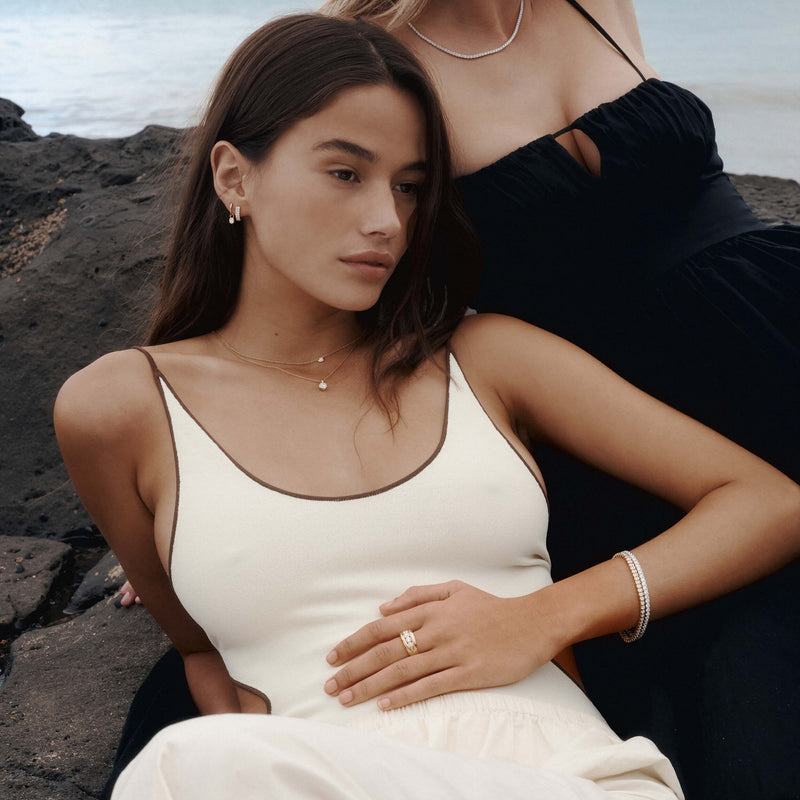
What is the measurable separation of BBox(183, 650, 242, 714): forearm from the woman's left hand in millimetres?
485

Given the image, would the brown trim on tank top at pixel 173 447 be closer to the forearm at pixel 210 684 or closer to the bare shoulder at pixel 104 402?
the bare shoulder at pixel 104 402

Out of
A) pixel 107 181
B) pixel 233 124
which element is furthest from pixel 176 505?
pixel 107 181

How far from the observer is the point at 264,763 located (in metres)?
1.26

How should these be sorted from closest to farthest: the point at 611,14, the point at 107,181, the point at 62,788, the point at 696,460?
the point at 696,460 → the point at 62,788 → the point at 611,14 → the point at 107,181

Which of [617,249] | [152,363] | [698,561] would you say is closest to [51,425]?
[152,363]

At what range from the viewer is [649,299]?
2254 millimetres

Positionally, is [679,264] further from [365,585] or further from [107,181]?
[107,181]

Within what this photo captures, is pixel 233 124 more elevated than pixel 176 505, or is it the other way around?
pixel 233 124

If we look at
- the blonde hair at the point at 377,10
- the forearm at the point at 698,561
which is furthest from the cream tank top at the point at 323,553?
the blonde hair at the point at 377,10

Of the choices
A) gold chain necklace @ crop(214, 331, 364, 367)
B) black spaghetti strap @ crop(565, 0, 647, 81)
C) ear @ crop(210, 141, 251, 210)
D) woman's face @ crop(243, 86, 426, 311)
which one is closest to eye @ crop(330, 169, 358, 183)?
woman's face @ crop(243, 86, 426, 311)

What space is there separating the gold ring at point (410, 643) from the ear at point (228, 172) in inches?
37.7

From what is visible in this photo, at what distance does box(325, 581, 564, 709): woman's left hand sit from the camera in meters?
1.62

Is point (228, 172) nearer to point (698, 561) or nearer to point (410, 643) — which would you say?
point (410, 643)

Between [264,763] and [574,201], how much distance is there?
1.48 m
